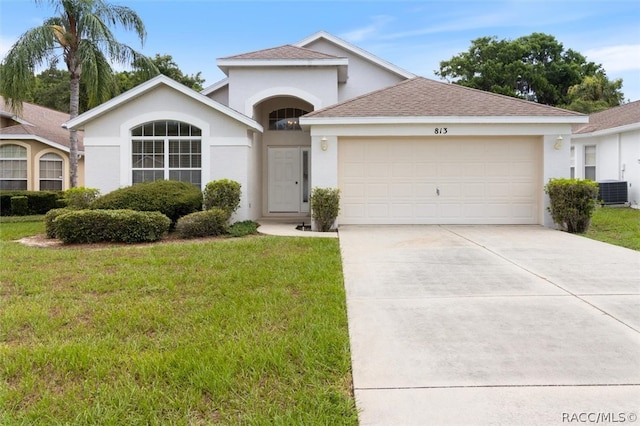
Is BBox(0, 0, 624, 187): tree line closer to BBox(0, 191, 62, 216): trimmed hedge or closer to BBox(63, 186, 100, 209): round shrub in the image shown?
BBox(0, 191, 62, 216): trimmed hedge

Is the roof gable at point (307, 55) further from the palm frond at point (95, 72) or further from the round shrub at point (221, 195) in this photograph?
the round shrub at point (221, 195)

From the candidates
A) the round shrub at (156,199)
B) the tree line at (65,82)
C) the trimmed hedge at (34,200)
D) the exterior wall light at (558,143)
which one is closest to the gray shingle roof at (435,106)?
the exterior wall light at (558,143)

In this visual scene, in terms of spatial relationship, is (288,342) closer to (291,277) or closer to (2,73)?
(291,277)

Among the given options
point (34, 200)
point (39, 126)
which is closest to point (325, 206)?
point (34, 200)

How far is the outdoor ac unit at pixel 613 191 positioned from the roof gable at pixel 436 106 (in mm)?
6705

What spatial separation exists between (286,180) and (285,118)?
2200mm

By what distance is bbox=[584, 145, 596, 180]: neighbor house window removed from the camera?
798 inches

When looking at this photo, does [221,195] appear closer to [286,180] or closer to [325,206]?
[325,206]

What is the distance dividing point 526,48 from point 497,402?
42330mm

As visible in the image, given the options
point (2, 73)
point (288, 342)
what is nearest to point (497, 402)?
point (288, 342)

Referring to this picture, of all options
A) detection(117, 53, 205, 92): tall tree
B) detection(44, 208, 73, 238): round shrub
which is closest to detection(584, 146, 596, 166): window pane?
detection(44, 208, 73, 238): round shrub

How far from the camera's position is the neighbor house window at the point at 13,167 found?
19.7m

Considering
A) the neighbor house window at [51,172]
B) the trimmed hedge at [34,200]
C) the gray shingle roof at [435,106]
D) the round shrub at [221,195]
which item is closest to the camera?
the round shrub at [221,195]

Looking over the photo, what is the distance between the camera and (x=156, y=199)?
11.6 m
